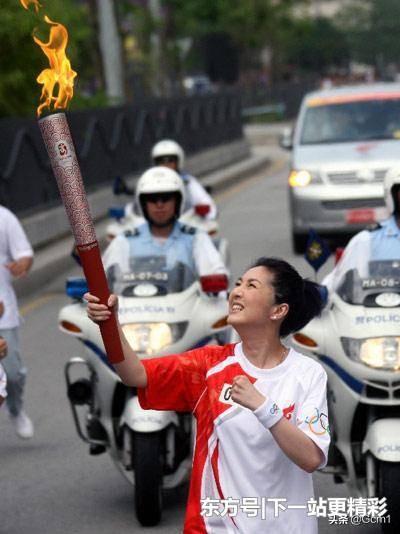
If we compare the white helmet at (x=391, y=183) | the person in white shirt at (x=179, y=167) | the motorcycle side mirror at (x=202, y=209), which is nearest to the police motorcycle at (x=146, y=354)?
the white helmet at (x=391, y=183)

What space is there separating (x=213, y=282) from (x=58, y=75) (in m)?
3.64

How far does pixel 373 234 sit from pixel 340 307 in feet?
2.10

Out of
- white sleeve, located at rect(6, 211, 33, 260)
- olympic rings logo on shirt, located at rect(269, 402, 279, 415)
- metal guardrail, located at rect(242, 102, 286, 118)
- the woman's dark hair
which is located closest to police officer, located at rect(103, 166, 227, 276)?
white sleeve, located at rect(6, 211, 33, 260)

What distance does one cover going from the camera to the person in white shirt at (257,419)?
470 cm

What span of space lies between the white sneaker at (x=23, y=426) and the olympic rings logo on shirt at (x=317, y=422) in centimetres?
513

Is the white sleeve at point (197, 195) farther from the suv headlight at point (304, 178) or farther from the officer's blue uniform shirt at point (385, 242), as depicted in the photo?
the officer's blue uniform shirt at point (385, 242)

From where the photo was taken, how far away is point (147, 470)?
752 cm

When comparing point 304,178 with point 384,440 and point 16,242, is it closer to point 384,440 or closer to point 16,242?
point 16,242

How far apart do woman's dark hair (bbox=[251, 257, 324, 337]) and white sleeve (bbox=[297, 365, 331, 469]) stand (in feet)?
0.73

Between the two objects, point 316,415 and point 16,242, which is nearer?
point 316,415

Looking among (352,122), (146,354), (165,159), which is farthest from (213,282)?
(352,122)

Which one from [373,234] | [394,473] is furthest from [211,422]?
[373,234]

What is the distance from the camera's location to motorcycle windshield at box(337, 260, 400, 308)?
7.41 metres

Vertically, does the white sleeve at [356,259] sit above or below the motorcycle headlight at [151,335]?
above
